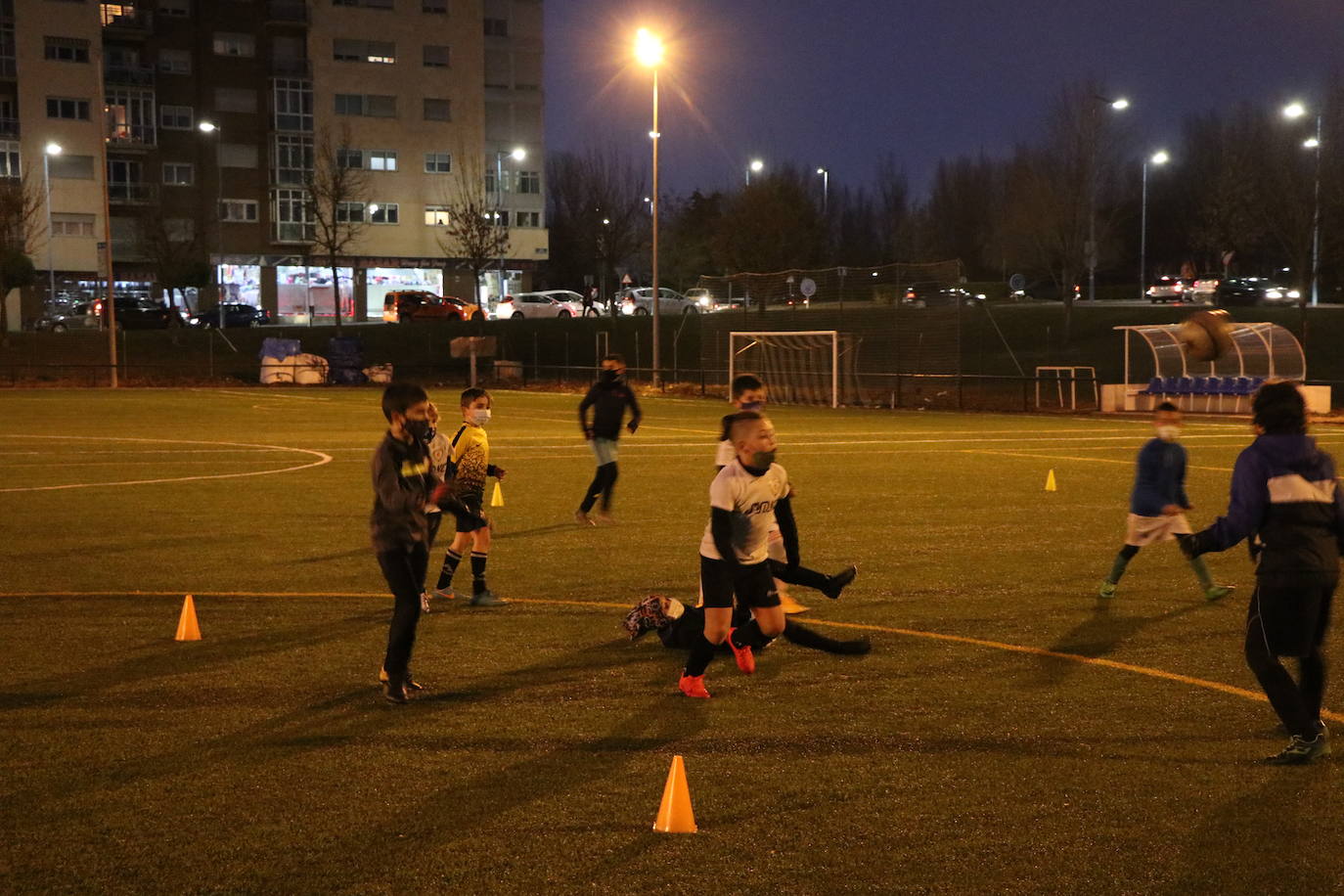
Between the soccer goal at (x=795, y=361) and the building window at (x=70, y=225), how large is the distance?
154 ft

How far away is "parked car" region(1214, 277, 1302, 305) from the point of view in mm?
63125

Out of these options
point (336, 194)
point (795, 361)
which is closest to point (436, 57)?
point (336, 194)

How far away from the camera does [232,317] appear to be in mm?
71250

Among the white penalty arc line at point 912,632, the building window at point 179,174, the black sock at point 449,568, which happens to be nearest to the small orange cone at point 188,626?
the white penalty arc line at point 912,632

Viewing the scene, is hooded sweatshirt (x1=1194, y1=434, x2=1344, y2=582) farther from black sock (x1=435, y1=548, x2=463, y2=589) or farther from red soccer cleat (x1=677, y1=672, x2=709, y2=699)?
black sock (x1=435, y1=548, x2=463, y2=589)

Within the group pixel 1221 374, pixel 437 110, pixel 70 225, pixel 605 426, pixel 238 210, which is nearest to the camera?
pixel 605 426

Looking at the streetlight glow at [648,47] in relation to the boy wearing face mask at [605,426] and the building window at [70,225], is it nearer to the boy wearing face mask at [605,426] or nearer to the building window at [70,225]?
the boy wearing face mask at [605,426]

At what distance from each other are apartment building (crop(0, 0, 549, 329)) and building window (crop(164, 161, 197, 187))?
0.25 feet

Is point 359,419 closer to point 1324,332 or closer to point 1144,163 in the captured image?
point 1324,332

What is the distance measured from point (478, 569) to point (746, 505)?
3.55 meters

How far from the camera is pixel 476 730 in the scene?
7.20 metres

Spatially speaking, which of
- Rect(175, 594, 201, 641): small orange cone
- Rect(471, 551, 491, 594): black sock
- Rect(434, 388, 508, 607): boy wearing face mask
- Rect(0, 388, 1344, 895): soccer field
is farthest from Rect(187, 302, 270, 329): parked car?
Rect(175, 594, 201, 641): small orange cone

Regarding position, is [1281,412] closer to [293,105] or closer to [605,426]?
[605,426]

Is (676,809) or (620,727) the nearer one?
(676,809)
